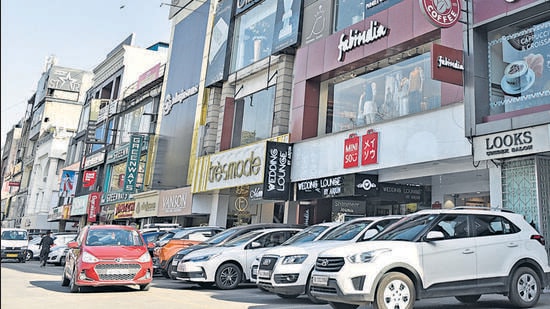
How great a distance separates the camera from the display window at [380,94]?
17719mm

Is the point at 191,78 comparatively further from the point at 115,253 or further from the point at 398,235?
the point at 398,235

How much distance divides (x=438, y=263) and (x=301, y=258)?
3145mm

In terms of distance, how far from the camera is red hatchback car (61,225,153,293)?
1164 cm

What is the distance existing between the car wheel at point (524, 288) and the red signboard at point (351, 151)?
9.53 meters

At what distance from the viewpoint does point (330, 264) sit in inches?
331

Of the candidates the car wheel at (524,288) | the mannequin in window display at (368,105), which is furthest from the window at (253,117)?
the car wheel at (524,288)

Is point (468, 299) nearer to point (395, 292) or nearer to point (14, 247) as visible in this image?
point (395, 292)

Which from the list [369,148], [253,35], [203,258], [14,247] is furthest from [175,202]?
[203,258]

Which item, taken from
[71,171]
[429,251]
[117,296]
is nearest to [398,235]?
[429,251]

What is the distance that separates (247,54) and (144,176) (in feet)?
46.2

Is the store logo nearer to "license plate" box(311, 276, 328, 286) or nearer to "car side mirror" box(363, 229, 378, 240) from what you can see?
"car side mirror" box(363, 229, 378, 240)

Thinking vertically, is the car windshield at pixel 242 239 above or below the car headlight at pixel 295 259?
above

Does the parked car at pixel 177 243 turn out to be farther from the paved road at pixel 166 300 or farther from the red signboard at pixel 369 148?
the red signboard at pixel 369 148

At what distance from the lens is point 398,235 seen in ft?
28.6
